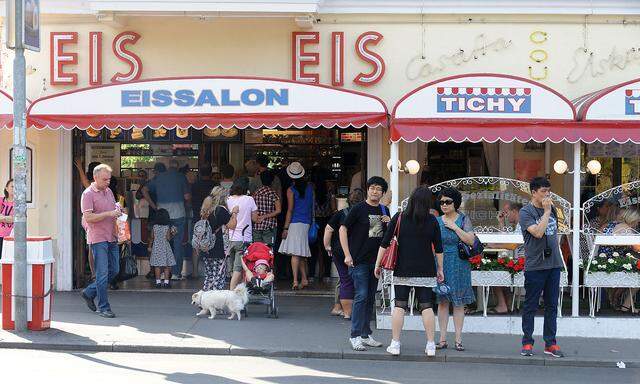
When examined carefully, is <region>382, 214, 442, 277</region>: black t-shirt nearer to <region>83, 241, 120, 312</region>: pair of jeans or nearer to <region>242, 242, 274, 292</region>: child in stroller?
<region>242, 242, 274, 292</region>: child in stroller

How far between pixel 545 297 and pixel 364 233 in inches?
79.6

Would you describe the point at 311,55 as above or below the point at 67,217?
above

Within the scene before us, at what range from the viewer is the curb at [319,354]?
8844 millimetres

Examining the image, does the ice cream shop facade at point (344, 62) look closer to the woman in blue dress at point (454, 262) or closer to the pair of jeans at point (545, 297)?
the woman in blue dress at point (454, 262)

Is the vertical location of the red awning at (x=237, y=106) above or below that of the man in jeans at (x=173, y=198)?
above

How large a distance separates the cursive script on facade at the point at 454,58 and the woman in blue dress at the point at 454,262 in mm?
3667

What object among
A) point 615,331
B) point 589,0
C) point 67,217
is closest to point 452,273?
point 615,331

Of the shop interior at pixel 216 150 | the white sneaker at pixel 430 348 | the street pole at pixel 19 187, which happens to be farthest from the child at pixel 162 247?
the white sneaker at pixel 430 348

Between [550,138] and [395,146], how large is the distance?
5.93 feet

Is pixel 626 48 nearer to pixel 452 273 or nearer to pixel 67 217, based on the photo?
pixel 452 273

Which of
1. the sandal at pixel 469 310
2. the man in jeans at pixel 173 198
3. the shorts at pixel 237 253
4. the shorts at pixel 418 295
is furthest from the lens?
the man in jeans at pixel 173 198

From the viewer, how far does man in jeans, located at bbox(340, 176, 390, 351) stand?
8.97 m

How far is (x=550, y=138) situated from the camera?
32.7ft

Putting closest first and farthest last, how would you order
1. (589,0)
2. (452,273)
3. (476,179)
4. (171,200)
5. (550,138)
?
(452,273) → (550,138) → (476,179) → (589,0) → (171,200)
